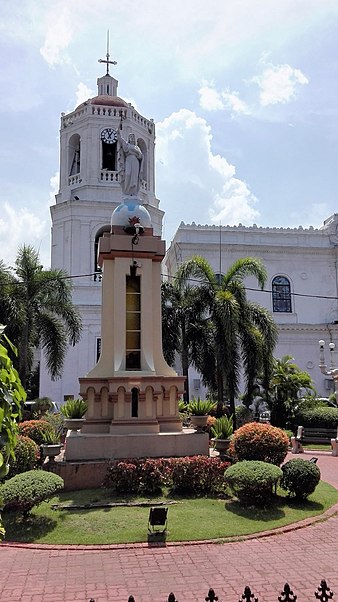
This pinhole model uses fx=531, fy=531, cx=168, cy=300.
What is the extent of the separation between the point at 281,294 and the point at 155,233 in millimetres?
9273

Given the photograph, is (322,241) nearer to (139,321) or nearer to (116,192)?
(116,192)

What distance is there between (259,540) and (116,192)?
24.6 metres

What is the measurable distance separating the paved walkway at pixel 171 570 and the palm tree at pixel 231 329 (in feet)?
35.1

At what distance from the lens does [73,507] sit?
9180 millimetres

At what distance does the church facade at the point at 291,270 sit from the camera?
1287 inches

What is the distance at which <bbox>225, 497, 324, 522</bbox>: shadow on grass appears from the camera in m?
8.95

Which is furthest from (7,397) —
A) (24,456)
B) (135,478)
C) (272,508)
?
(24,456)

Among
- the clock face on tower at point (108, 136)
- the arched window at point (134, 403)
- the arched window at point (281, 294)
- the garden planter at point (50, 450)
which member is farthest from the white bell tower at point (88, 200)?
the garden planter at point (50, 450)

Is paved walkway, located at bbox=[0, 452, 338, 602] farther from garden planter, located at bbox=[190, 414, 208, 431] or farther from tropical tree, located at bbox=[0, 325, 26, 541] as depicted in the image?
garden planter, located at bbox=[190, 414, 208, 431]

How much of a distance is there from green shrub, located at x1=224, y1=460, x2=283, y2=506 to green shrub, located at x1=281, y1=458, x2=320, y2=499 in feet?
1.12

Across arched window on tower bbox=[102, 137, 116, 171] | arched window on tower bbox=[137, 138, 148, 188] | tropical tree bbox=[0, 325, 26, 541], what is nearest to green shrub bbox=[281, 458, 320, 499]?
tropical tree bbox=[0, 325, 26, 541]

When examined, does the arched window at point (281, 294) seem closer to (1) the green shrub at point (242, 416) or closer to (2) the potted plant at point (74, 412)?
(1) the green shrub at point (242, 416)

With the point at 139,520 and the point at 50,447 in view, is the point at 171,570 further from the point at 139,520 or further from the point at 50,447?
the point at 50,447

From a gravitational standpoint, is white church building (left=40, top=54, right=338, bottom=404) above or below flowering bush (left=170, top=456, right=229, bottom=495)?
above
